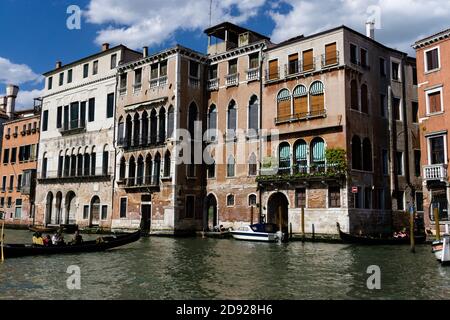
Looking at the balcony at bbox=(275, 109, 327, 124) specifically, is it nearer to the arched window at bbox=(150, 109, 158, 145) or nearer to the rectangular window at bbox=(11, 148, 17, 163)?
the arched window at bbox=(150, 109, 158, 145)

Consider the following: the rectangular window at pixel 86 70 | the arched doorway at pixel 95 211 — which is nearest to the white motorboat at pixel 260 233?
the arched doorway at pixel 95 211

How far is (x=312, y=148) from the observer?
2534cm

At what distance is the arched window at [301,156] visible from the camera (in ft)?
83.1

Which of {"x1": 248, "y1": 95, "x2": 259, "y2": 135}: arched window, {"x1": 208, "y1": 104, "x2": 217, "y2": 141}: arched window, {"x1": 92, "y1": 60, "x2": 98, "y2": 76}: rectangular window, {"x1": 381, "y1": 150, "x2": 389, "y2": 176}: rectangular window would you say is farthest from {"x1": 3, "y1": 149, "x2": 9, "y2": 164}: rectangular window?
{"x1": 381, "y1": 150, "x2": 389, "y2": 176}: rectangular window

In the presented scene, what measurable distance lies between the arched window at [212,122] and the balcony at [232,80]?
171 centimetres

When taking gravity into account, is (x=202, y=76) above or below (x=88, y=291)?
above

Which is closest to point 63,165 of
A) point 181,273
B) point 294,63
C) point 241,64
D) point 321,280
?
point 241,64

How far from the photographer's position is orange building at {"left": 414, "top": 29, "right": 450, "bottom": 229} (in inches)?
898

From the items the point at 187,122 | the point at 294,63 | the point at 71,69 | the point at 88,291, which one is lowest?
the point at 88,291

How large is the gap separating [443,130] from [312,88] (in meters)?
6.62

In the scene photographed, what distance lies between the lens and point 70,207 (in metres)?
36.6

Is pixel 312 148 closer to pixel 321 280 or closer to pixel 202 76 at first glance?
pixel 202 76

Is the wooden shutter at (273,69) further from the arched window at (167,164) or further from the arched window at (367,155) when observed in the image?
the arched window at (167,164)

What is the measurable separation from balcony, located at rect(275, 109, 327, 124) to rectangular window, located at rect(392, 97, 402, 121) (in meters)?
4.98
